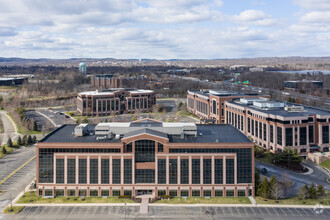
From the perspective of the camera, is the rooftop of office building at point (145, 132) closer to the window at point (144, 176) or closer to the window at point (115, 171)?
the window at point (115, 171)

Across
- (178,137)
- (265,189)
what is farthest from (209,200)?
(178,137)

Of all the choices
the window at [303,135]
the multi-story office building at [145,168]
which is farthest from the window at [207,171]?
the window at [303,135]

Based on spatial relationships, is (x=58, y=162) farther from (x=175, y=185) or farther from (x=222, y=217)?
(x=222, y=217)

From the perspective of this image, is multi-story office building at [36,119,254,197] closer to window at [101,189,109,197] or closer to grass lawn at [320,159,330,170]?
window at [101,189,109,197]

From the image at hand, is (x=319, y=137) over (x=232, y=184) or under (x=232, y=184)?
over

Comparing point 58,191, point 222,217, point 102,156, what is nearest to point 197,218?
point 222,217

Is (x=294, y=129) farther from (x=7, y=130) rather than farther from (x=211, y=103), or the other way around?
(x=7, y=130)
